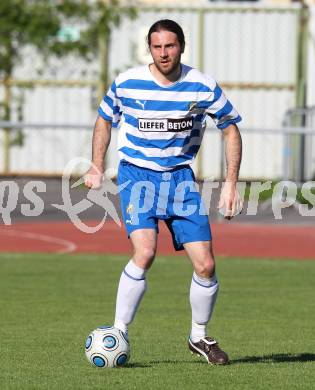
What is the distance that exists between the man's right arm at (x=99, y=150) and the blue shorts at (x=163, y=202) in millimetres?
233

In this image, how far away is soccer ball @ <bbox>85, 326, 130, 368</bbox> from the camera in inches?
341

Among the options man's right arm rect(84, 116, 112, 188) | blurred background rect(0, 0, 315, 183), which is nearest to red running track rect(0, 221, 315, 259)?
blurred background rect(0, 0, 315, 183)

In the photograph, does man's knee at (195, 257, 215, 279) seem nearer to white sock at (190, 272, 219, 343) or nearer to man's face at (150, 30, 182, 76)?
white sock at (190, 272, 219, 343)

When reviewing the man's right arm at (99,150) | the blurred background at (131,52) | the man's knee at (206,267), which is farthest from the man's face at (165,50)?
the blurred background at (131,52)

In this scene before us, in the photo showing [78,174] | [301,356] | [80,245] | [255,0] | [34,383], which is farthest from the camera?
[255,0]

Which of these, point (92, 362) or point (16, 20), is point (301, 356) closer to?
point (92, 362)

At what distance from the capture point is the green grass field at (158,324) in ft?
27.5

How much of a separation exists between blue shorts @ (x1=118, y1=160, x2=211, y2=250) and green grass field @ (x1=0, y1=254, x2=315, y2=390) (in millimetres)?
924

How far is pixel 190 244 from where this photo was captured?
29.4 feet

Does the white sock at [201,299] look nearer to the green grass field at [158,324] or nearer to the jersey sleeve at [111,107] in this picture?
the green grass field at [158,324]

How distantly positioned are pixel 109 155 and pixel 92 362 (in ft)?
70.9

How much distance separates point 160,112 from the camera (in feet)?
29.1

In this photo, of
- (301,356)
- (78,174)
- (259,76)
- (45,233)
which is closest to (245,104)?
(259,76)

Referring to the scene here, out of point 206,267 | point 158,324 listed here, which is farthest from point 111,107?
point 158,324
